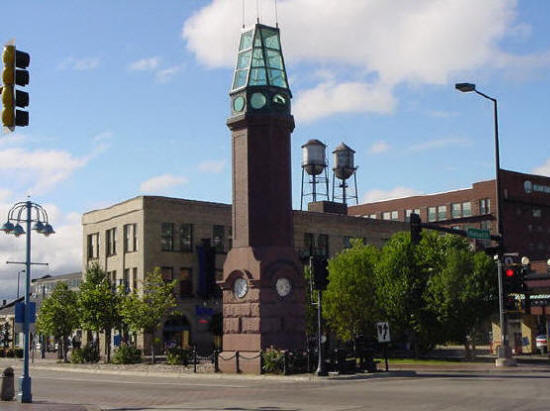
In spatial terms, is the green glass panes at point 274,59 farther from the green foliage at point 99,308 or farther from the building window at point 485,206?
the building window at point 485,206

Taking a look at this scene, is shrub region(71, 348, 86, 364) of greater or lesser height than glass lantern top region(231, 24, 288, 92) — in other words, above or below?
below

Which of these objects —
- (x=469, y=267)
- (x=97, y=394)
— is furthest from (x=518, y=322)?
(x=97, y=394)

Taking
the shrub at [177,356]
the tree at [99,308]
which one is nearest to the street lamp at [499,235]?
the shrub at [177,356]

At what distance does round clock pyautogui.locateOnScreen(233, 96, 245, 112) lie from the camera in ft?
131

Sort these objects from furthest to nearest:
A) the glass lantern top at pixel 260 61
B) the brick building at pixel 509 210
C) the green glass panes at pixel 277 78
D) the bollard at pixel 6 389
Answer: the brick building at pixel 509 210 → the green glass panes at pixel 277 78 → the glass lantern top at pixel 260 61 → the bollard at pixel 6 389

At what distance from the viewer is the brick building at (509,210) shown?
102062 millimetres

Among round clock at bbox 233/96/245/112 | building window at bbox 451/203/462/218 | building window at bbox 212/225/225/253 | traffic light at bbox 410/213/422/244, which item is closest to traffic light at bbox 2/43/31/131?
traffic light at bbox 410/213/422/244

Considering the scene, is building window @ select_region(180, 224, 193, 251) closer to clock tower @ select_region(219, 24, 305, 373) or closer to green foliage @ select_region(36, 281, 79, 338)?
green foliage @ select_region(36, 281, 79, 338)

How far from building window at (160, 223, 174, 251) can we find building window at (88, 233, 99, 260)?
10192 millimetres

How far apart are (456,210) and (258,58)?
76798 mm

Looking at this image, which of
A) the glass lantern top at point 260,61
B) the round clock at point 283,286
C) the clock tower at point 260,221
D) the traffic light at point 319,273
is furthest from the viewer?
the glass lantern top at point 260,61

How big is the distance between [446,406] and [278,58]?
2460 cm

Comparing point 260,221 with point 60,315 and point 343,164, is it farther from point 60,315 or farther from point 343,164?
point 343,164

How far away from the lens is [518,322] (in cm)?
5672
